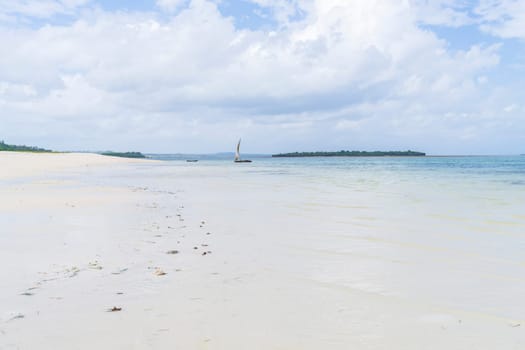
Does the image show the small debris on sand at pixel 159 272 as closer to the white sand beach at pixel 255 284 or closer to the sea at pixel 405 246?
the white sand beach at pixel 255 284

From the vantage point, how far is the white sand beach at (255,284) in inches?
174

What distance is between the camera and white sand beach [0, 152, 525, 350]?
442 centimetres

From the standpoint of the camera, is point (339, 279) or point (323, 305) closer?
point (323, 305)

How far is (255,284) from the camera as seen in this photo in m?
6.20

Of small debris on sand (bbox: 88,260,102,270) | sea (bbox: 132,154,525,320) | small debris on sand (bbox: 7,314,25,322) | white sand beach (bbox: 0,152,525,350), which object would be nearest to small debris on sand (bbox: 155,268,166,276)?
white sand beach (bbox: 0,152,525,350)

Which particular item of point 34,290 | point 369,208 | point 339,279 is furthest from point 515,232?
point 34,290

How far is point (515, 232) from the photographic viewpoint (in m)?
10.7

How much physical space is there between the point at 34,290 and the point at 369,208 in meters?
12.2

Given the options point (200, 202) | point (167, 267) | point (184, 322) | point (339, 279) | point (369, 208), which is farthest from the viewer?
point (200, 202)

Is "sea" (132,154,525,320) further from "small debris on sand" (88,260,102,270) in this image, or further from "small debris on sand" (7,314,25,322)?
"small debris on sand" (7,314,25,322)

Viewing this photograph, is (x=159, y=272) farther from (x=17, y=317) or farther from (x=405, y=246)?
(x=405, y=246)

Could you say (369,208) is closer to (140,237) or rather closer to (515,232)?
(515,232)

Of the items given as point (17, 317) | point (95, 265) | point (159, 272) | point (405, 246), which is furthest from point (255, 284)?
point (405, 246)

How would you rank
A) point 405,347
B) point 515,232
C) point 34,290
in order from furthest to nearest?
point 515,232, point 34,290, point 405,347
